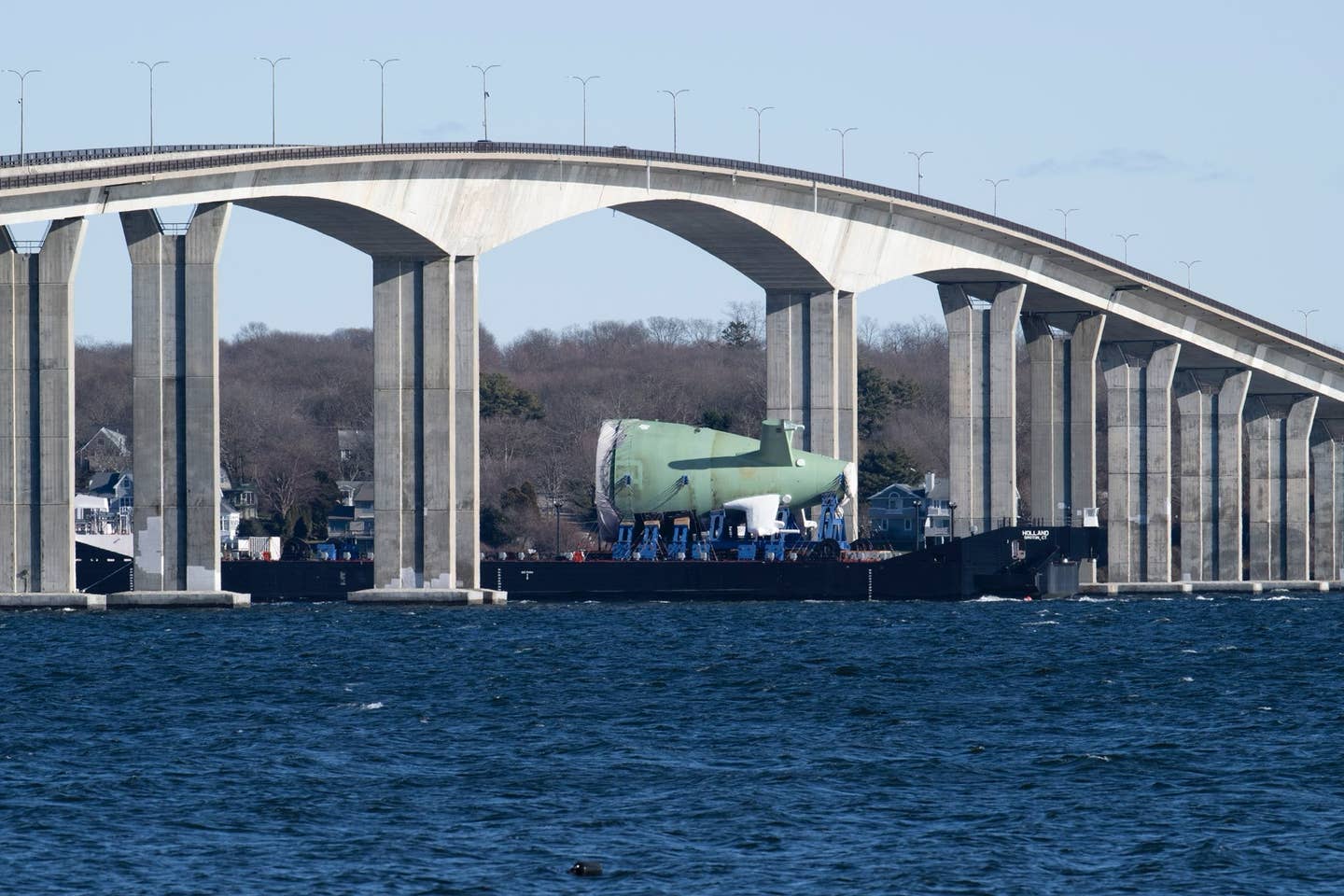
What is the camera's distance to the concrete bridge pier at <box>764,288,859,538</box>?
95.9 metres

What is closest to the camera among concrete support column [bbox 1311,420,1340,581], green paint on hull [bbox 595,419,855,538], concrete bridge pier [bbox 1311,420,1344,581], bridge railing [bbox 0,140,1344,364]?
bridge railing [bbox 0,140,1344,364]

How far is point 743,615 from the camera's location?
79.1 metres

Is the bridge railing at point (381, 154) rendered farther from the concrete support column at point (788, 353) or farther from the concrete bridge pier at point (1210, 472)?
the concrete bridge pier at point (1210, 472)

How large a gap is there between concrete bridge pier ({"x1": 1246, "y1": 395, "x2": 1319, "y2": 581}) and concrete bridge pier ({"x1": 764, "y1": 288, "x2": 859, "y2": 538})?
4067cm

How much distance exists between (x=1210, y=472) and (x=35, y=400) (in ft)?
246

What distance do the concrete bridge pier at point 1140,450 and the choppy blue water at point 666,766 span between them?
55.9m

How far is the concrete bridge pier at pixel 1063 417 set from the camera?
368 ft

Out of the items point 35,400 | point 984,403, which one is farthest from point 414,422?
point 984,403

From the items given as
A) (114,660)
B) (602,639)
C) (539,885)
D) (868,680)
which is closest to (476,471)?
(602,639)

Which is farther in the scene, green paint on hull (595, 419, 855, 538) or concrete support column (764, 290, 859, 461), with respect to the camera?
concrete support column (764, 290, 859, 461)

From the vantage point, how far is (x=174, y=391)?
72.6 meters

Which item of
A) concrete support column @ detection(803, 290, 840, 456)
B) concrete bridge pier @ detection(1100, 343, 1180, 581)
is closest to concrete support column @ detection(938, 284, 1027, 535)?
concrete support column @ detection(803, 290, 840, 456)

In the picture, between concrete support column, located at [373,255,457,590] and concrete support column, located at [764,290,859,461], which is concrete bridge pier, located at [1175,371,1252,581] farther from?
concrete support column, located at [373,255,457,590]

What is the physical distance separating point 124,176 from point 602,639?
19.6 meters
